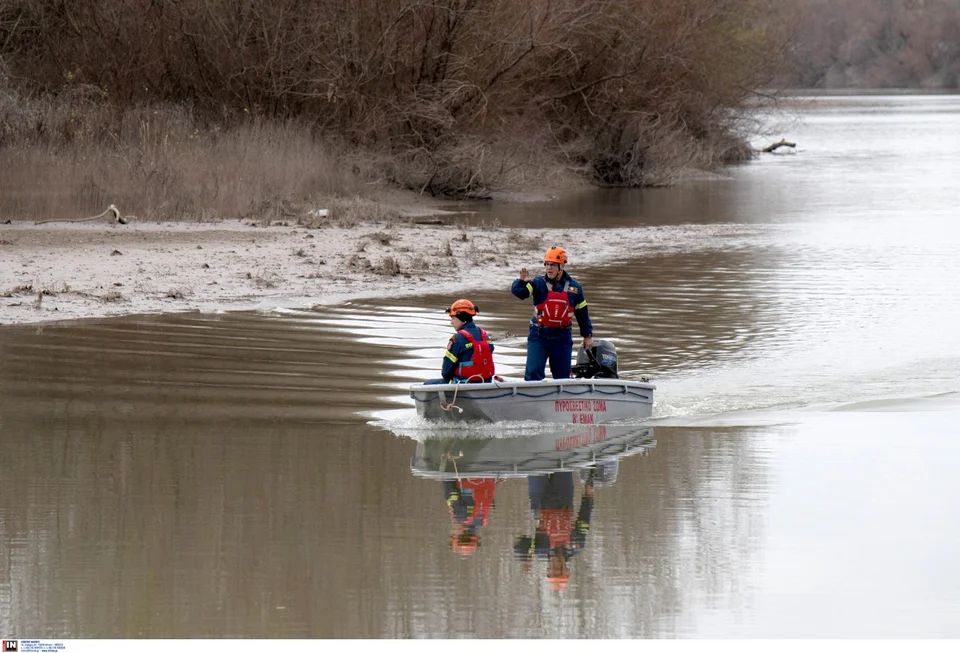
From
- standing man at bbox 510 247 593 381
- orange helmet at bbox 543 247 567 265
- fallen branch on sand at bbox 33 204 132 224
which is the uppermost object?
fallen branch on sand at bbox 33 204 132 224

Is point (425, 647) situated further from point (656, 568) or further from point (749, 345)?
point (749, 345)

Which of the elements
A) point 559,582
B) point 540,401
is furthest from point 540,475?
point 559,582

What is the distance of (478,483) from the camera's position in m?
10.4

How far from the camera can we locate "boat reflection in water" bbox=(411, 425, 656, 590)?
28.8ft

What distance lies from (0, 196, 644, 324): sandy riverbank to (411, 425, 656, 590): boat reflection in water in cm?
673

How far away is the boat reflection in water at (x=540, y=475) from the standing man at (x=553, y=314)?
642 millimetres

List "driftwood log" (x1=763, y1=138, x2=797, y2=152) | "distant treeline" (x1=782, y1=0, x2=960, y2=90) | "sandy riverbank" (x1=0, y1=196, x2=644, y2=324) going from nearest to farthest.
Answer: "sandy riverbank" (x1=0, y1=196, x2=644, y2=324)
"driftwood log" (x1=763, y1=138, x2=797, y2=152)
"distant treeline" (x1=782, y1=0, x2=960, y2=90)

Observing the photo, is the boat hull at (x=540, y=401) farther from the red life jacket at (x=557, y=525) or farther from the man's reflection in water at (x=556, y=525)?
the red life jacket at (x=557, y=525)

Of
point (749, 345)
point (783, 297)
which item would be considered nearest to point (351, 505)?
point (749, 345)

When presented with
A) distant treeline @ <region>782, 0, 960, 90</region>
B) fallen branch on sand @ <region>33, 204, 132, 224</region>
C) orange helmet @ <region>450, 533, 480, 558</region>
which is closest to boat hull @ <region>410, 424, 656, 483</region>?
orange helmet @ <region>450, 533, 480, 558</region>

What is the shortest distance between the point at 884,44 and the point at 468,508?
506 feet

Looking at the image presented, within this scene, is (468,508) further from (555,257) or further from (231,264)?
(231,264)

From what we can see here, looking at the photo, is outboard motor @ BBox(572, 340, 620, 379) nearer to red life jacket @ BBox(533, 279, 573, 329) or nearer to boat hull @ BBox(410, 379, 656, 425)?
boat hull @ BBox(410, 379, 656, 425)

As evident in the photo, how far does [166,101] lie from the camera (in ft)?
107
